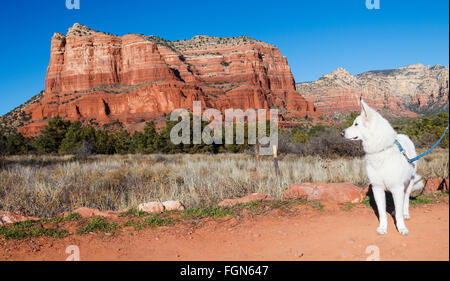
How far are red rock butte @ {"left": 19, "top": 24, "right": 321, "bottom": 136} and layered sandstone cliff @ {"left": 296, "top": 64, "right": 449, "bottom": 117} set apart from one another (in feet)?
63.9

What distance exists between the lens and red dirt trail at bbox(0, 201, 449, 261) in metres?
3.23

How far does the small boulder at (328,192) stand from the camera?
19.0 feet

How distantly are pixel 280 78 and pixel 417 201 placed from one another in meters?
Answer: 138

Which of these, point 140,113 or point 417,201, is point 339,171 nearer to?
point 417,201

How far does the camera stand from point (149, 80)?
106m

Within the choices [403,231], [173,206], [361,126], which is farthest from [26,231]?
[403,231]

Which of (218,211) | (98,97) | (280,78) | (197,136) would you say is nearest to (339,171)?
(218,211)

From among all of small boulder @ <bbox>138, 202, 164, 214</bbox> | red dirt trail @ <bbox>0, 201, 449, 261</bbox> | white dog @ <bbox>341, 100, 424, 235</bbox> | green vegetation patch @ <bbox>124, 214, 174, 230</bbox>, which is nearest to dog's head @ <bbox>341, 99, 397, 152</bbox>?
white dog @ <bbox>341, 100, 424, 235</bbox>

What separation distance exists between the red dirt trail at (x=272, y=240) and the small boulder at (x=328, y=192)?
1.41 ft

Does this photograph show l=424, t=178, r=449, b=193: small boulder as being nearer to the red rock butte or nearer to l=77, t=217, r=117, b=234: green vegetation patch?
l=77, t=217, r=117, b=234: green vegetation patch

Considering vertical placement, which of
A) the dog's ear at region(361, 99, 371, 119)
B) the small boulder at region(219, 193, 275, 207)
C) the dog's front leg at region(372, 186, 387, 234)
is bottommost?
the small boulder at region(219, 193, 275, 207)

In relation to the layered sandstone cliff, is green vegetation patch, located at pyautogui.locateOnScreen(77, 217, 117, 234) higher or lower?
lower

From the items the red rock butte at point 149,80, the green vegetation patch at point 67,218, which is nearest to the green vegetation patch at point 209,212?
the green vegetation patch at point 67,218

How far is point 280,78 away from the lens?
137500 mm
